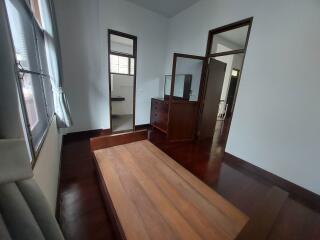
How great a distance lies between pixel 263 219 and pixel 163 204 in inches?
25.1

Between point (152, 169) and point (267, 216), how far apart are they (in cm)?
97

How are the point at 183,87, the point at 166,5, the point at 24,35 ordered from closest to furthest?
the point at 24,35
the point at 166,5
the point at 183,87

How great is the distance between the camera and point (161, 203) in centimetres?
108

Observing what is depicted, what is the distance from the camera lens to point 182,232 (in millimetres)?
887

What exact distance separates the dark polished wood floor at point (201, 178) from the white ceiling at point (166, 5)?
3089 millimetres

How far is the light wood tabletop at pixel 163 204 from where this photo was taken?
892mm

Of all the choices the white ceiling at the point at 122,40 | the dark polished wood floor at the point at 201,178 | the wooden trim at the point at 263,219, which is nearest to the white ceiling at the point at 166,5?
the white ceiling at the point at 122,40

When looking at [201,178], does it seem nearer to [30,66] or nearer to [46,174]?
[46,174]

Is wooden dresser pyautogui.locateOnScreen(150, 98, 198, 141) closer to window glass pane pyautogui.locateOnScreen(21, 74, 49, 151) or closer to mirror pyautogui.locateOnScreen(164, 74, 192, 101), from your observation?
mirror pyautogui.locateOnScreen(164, 74, 192, 101)

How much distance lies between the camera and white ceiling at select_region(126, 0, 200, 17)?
9.71 feet

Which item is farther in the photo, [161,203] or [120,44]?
[120,44]

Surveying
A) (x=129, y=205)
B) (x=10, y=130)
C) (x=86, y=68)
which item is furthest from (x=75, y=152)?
(x=10, y=130)

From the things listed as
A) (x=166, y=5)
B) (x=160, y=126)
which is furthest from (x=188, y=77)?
(x=166, y=5)

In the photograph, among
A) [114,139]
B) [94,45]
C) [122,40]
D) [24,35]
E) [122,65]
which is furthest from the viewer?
[122,65]
